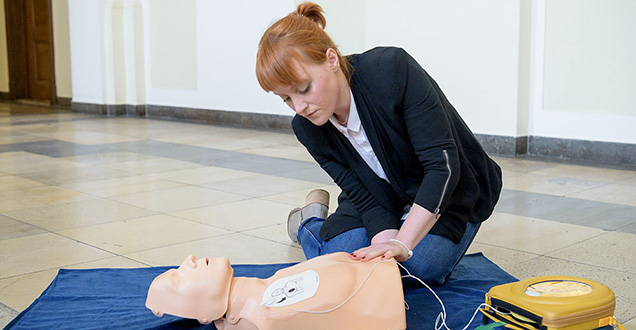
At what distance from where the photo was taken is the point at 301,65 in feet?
5.95

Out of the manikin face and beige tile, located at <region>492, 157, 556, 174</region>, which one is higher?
the manikin face

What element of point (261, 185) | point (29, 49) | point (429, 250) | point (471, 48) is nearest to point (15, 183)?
point (261, 185)

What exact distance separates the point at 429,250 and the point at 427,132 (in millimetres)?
453

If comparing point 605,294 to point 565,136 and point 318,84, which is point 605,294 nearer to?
point 318,84

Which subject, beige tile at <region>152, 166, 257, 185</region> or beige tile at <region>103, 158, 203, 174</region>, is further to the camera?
beige tile at <region>103, 158, 203, 174</region>

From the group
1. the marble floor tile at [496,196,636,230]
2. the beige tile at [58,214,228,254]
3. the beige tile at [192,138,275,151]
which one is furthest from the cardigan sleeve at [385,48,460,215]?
the beige tile at [192,138,275,151]

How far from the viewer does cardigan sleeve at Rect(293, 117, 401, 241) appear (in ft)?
7.38

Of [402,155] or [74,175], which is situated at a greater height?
[402,155]

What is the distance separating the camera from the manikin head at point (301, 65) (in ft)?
5.94

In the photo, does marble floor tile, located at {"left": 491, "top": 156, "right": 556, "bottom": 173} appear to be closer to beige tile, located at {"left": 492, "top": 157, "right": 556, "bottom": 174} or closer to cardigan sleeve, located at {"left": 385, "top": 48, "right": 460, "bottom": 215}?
beige tile, located at {"left": 492, "top": 157, "right": 556, "bottom": 174}

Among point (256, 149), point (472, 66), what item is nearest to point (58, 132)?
point (256, 149)

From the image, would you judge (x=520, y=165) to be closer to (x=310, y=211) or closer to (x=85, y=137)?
(x=310, y=211)

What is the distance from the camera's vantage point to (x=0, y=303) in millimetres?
2258

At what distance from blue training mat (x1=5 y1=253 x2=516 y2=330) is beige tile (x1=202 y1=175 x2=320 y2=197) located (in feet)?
5.09
